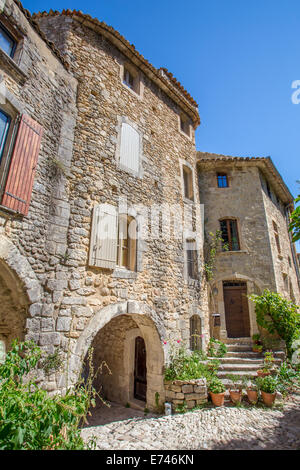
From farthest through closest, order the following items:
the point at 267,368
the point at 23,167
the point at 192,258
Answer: the point at 192,258, the point at 267,368, the point at 23,167

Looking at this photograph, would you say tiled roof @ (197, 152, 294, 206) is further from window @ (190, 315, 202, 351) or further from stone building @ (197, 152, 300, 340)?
window @ (190, 315, 202, 351)

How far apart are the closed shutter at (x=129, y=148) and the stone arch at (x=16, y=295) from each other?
3761 mm

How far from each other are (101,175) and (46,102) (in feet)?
6.01

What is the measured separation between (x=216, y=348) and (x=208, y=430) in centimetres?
379

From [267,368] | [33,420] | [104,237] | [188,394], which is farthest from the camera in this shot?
[267,368]

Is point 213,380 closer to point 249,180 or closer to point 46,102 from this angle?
point 46,102

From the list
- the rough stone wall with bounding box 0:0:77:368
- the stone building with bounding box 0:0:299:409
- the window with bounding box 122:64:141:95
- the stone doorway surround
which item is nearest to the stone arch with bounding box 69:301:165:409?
the stone building with bounding box 0:0:299:409

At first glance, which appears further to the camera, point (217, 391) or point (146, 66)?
point (146, 66)

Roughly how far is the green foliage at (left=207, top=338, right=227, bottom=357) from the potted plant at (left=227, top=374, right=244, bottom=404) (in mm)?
1285

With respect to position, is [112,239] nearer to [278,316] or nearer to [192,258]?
[192,258]


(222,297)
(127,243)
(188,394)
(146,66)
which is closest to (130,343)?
(188,394)

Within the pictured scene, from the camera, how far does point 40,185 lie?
4.59 metres

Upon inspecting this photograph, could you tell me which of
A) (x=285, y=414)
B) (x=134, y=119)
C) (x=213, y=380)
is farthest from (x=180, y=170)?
(x=285, y=414)

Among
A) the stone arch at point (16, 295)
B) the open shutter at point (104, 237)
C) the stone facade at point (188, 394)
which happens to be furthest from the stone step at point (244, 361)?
the stone arch at point (16, 295)
